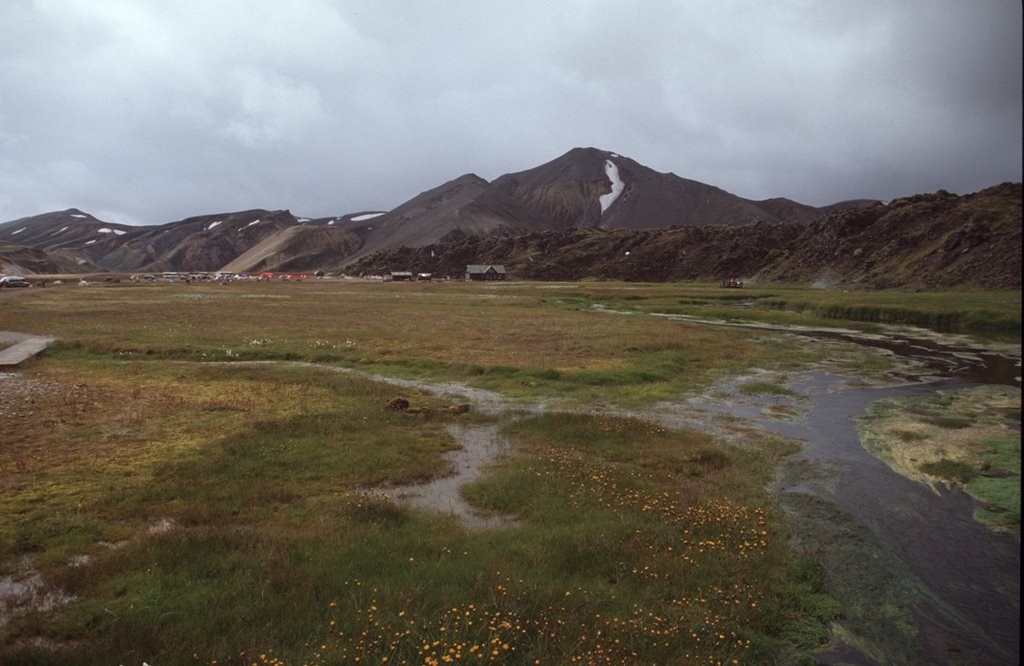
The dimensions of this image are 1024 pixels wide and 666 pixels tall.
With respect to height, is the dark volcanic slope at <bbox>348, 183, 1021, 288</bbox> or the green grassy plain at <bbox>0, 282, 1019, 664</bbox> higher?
the dark volcanic slope at <bbox>348, 183, 1021, 288</bbox>

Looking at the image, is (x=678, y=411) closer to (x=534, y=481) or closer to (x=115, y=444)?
(x=534, y=481)

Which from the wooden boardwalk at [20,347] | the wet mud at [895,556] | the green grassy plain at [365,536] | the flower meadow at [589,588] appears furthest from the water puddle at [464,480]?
the wooden boardwalk at [20,347]

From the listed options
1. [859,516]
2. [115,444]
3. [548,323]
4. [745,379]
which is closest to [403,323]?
[548,323]

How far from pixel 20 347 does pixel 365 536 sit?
4105cm

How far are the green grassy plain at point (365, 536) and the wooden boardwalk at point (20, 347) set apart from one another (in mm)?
5329

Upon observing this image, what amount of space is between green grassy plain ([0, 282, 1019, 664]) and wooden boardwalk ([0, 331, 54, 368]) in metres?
5.33

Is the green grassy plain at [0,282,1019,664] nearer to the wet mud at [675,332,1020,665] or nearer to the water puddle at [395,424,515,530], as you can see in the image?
the water puddle at [395,424,515,530]

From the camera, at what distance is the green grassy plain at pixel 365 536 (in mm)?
9125

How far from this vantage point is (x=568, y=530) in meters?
13.3

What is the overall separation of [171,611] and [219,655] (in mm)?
1806

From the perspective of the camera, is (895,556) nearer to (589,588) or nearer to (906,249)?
(589,588)

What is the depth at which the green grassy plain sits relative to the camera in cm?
912

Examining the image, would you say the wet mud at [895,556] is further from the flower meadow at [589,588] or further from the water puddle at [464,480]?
the water puddle at [464,480]

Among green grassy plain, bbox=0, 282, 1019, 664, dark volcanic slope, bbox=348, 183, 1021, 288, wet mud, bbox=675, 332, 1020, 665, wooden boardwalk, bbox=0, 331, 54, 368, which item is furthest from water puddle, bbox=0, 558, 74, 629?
dark volcanic slope, bbox=348, 183, 1021, 288
